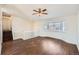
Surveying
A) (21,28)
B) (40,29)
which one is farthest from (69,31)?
(21,28)

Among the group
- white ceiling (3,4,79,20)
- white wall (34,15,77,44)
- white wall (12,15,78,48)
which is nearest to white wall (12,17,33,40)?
white wall (12,15,78,48)

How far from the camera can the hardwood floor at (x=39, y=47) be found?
72.8 inches

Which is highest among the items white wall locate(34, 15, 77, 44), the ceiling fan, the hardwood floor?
the ceiling fan

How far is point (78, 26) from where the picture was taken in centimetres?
184

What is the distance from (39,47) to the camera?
1.87 meters

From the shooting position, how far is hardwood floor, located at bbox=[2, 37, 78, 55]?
1849 mm

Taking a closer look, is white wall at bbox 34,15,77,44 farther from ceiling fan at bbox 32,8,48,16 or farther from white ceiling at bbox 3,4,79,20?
ceiling fan at bbox 32,8,48,16

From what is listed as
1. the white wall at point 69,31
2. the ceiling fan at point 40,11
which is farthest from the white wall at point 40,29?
the ceiling fan at point 40,11

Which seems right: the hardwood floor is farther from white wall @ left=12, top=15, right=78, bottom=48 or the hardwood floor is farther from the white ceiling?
the white ceiling

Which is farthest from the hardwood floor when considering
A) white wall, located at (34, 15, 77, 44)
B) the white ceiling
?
the white ceiling

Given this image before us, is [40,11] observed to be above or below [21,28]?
above

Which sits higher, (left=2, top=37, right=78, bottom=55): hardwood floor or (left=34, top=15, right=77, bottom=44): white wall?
(left=34, top=15, right=77, bottom=44): white wall

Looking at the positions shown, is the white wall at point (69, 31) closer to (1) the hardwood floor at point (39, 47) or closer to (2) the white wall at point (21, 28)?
(1) the hardwood floor at point (39, 47)

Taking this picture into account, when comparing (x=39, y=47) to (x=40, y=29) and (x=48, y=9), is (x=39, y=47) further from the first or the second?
(x=48, y=9)
